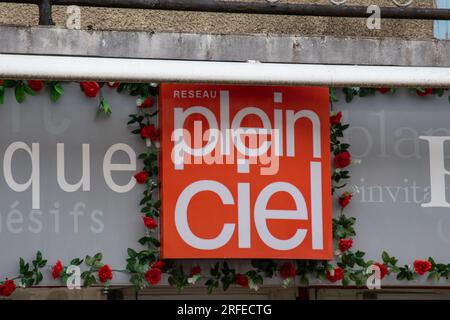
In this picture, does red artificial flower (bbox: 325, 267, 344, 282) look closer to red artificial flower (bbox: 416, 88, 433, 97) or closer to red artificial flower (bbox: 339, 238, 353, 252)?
red artificial flower (bbox: 339, 238, 353, 252)

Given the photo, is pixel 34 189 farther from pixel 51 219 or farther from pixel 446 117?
pixel 446 117

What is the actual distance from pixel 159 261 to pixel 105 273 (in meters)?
0.33

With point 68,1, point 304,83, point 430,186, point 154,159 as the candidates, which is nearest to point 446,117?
point 430,186

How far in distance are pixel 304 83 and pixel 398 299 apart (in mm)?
2354

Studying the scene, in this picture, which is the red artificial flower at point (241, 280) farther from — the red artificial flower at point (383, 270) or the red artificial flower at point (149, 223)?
the red artificial flower at point (383, 270)

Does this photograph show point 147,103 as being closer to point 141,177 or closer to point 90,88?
point 90,88

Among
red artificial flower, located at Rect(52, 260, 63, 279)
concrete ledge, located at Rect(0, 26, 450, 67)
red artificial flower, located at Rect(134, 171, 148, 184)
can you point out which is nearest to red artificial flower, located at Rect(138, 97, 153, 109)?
concrete ledge, located at Rect(0, 26, 450, 67)

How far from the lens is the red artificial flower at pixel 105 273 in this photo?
8773mm

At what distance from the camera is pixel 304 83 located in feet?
28.8

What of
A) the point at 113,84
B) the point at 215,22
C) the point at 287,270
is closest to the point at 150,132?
the point at 113,84

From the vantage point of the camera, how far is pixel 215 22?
412 inches

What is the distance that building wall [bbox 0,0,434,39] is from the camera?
406 inches

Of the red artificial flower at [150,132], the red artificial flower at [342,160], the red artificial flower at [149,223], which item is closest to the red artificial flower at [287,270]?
the red artificial flower at [342,160]

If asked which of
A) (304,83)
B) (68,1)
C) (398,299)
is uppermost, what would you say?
(68,1)
